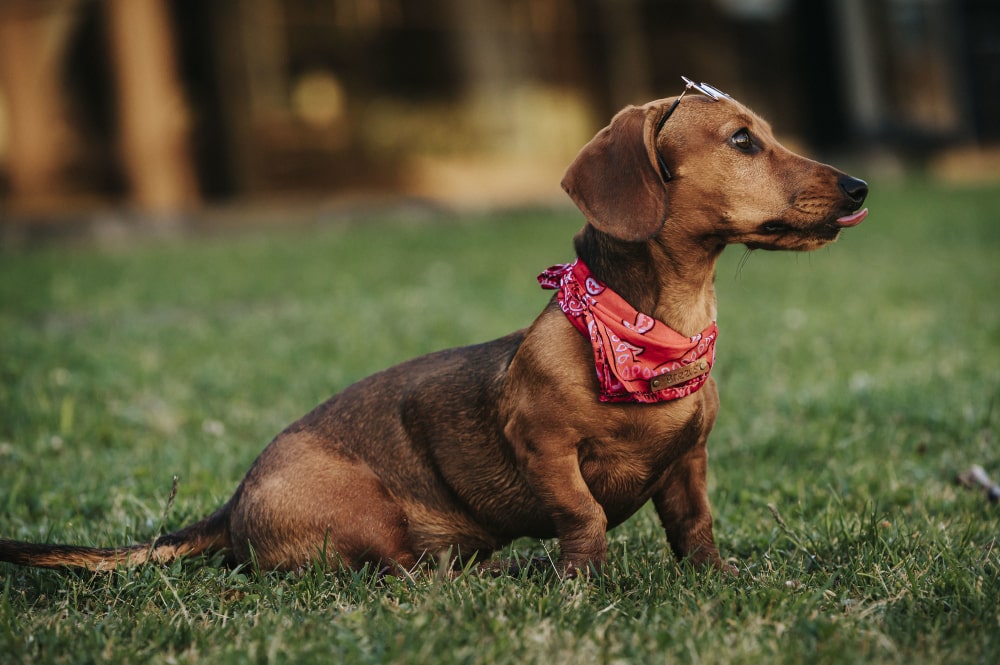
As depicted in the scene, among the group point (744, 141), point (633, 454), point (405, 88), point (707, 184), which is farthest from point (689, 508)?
point (405, 88)

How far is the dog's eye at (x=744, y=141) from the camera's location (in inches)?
112

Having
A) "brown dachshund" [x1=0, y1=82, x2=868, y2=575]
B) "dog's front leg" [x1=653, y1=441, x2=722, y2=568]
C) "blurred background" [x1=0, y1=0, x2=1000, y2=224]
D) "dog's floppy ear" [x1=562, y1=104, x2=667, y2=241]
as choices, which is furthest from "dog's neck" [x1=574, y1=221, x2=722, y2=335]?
"blurred background" [x1=0, y1=0, x2=1000, y2=224]

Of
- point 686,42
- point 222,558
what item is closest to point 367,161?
point 686,42

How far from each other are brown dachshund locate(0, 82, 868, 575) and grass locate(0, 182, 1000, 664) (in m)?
0.17

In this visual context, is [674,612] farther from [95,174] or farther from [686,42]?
[686,42]

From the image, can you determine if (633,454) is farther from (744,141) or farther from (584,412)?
(744,141)

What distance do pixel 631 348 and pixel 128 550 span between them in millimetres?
1587

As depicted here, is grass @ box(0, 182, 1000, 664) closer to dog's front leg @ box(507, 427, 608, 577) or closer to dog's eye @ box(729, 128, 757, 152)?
dog's front leg @ box(507, 427, 608, 577)

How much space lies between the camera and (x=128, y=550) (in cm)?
302

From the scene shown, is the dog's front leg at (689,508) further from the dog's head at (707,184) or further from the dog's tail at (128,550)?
the dog's tail at (128,550)

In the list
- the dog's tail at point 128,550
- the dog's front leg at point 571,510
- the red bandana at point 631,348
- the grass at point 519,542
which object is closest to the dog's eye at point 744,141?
the red bandana at point 631,348

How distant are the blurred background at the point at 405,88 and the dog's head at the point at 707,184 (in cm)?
1233

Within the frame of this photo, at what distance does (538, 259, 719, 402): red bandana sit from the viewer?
8.82 feet

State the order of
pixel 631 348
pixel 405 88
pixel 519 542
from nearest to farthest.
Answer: pixel 631 348 < pixel 519 542 < pixel 405 88
